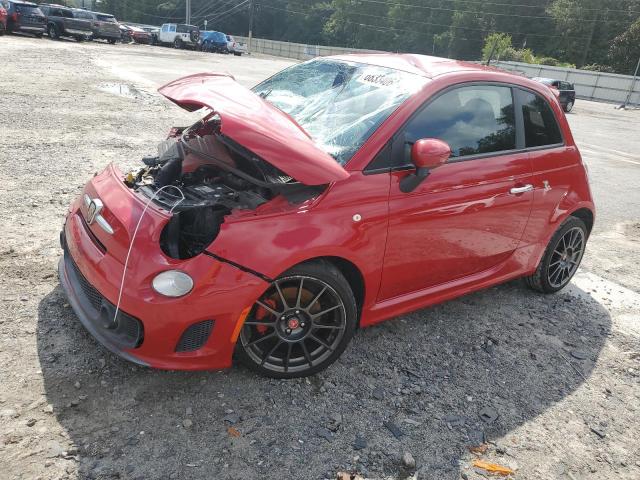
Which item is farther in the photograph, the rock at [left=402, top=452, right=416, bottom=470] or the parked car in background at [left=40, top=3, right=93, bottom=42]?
the parked car in background at [left=40, top=3, right=93, bottom=42]

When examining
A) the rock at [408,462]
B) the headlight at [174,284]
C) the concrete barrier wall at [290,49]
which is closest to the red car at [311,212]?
the headlight at [174,284]

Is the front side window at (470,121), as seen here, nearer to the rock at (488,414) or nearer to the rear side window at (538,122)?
the rear side window at (538,122)

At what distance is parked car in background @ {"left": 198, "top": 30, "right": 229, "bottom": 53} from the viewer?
38250 mm

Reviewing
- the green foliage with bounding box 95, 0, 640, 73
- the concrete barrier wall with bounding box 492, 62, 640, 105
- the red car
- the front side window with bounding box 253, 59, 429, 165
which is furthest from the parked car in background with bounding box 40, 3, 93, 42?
the green foliage with bounding box 95, 0, 640, 73

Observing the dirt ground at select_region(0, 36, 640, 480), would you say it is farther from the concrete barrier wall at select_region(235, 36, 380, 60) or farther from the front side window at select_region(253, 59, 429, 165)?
the concrete barrier wall at select_region(235, 36, 380, 60)

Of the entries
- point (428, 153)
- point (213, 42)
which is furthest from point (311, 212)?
point (213, 42)

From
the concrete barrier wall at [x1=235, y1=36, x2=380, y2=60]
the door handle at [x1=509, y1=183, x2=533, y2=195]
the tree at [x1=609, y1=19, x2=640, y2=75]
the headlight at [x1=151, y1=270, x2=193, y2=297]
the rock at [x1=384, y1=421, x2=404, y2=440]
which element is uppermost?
the tree at [x1=609, y1=19, x2=640, y2=75]

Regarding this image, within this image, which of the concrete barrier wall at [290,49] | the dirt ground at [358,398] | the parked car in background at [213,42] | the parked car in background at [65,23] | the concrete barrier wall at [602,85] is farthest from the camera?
the concrete barrier wall at [290,49]

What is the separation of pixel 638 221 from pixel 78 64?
649 inches

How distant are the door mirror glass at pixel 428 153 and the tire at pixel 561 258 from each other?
1836mm

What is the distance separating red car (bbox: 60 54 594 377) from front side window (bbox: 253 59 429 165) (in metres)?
0.01

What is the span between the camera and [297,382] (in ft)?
9.67

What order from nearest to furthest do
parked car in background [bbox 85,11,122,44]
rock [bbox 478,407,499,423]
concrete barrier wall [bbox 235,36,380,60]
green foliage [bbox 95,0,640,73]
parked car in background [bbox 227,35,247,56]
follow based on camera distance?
rock [bbox 478,407,499,423], parked car in background [bbox 85,11,122,44], parked car in background [bbox 227,35,247,56], concrete barrier wall [bbox 235,36,380,60], green foliage [bbox 95,0,640,73]

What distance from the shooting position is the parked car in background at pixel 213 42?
1506 inches
